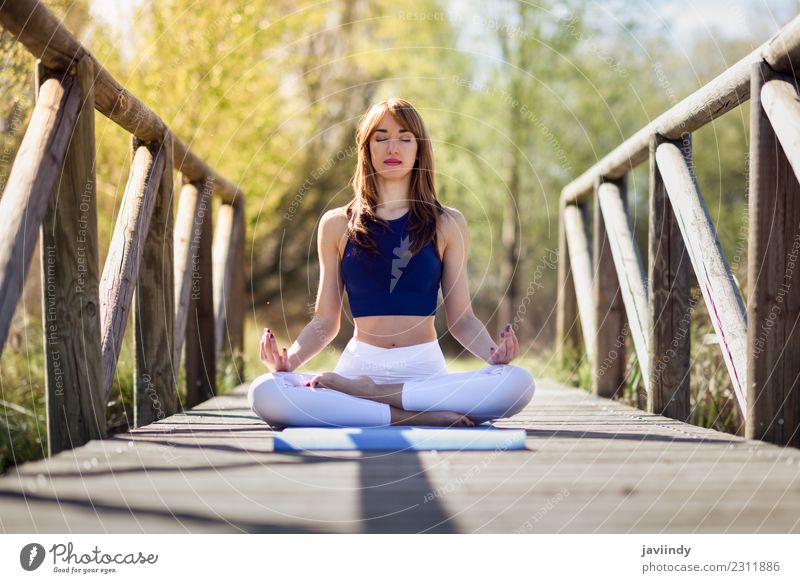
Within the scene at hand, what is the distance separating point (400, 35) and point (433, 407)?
27.7 feet

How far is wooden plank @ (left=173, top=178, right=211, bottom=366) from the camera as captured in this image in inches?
150

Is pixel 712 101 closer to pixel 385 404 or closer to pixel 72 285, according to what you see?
pixel 385 404

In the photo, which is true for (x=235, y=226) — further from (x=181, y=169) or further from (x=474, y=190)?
(x=474, y=190)

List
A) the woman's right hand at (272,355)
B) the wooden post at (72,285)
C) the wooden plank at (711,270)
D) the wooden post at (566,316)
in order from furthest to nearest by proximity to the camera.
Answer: the wooden post at (566,316) < the woman's right hand at (272,355) < the wooden plank at (711,270) < the wooden post at (72,285)

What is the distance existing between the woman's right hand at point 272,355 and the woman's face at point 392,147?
2.43 feet

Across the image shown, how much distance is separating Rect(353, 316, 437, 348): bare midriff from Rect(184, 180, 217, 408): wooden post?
4.01ft

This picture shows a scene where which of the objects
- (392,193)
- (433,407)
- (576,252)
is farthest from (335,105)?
(433,407)

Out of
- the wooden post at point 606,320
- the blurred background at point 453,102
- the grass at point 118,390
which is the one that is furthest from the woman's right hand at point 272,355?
the blurred background at point 453,102

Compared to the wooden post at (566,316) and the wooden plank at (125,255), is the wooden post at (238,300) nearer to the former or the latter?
the wooden post at (566,316)

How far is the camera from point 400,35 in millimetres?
10633

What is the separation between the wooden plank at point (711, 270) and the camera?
103 inches

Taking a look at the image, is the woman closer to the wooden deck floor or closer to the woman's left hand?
the woman's left hand

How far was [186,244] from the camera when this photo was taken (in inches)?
158

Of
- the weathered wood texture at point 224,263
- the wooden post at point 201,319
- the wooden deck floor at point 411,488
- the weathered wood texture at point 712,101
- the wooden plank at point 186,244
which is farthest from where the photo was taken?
the weathered wood texture at point 224,263
